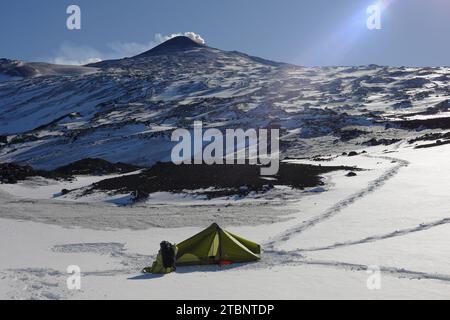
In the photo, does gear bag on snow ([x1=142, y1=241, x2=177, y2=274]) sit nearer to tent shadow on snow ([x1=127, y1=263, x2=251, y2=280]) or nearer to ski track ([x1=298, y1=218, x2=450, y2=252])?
tent shadow on snow ([x1=127, y1=263, x2=251, y2=280])

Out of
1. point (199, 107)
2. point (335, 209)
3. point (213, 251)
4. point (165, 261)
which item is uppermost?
point (199, 107)

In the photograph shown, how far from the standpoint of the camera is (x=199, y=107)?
101688 millimetres

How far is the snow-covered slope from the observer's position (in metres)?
69.3

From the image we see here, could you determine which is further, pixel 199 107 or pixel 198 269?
pixel 199 107

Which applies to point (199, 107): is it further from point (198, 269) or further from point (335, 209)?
point (198, 269)

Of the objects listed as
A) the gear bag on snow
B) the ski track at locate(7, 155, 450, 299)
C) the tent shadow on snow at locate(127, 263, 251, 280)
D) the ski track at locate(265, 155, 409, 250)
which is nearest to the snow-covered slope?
the ski track at locate(265, 155, 409, 250)

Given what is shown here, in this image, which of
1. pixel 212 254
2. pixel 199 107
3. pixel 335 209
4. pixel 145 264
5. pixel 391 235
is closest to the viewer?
pixel 212 254

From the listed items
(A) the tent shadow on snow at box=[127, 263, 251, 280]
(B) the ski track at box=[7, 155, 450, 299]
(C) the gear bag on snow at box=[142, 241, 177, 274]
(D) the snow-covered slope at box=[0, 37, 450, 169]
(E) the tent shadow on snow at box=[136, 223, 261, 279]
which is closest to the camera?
(B) the ski track at box=[7, 155, 450, 299]

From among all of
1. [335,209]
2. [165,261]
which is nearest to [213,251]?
[165,261]

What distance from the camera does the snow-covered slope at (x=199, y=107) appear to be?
69312mm

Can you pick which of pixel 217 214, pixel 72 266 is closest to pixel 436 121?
pixel 217 214

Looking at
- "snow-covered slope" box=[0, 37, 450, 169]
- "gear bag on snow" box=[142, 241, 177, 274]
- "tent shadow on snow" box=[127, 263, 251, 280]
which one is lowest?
"tent shadow on snow" box=[127, 263, 251, 280]
